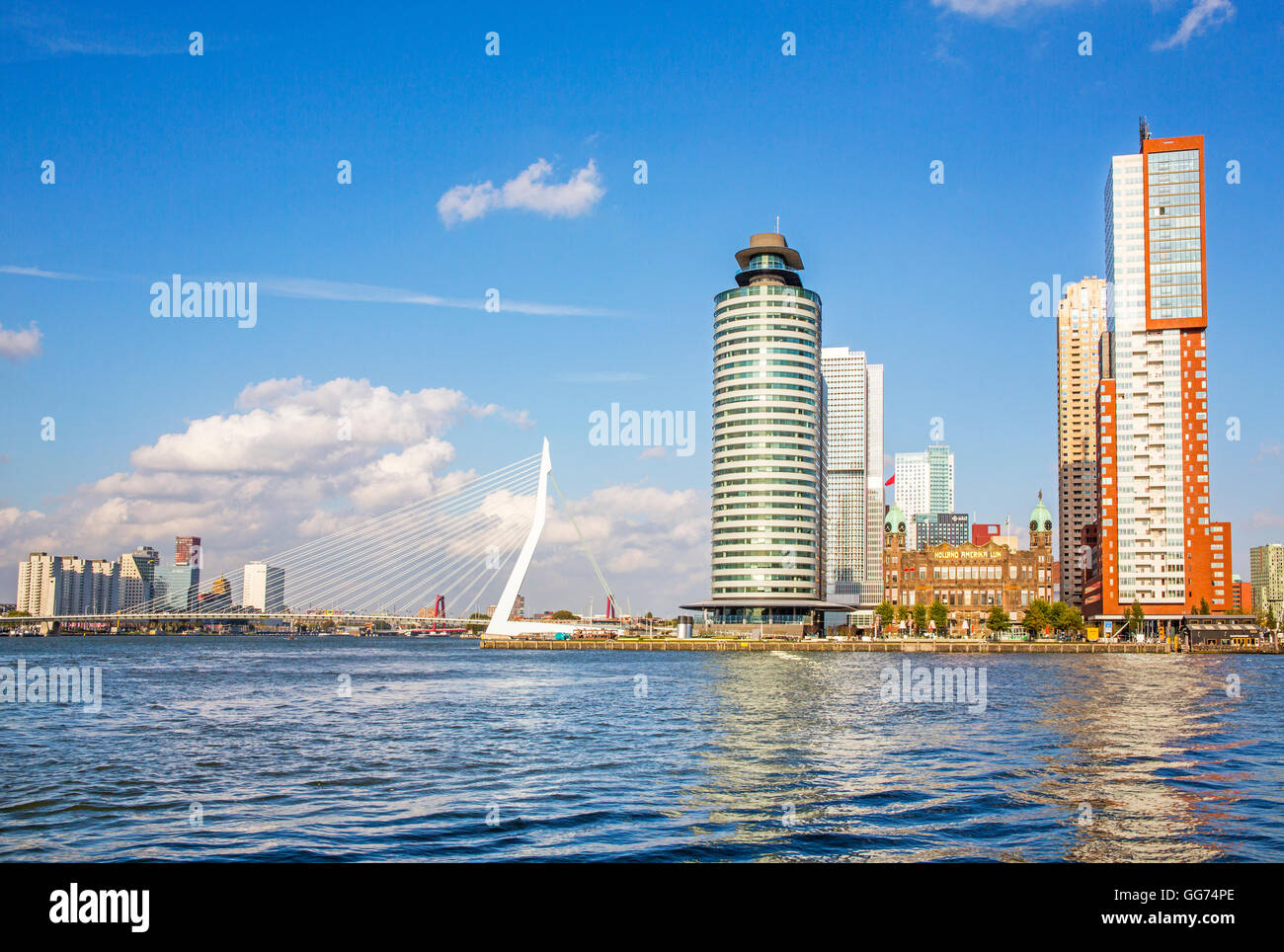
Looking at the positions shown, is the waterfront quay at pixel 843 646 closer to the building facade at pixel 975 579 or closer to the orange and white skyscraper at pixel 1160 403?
the orange and white skyscraper at pixel 1160 403

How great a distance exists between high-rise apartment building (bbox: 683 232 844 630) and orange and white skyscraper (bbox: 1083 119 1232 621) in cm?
4639

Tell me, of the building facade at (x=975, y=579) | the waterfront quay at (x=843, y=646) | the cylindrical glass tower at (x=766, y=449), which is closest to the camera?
the waterfront quay at (x=843, y=646)

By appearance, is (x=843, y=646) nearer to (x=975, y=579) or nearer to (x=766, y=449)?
(x=766, y=449)

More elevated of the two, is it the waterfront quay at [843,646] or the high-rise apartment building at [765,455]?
the high-rise apartment building at [765,455]

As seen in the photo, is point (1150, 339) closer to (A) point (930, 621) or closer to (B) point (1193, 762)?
(A) point (930, 621)

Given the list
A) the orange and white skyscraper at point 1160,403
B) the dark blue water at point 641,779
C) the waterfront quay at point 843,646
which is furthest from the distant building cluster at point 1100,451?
the dark blue water at point 641,779

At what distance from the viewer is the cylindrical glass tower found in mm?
174250

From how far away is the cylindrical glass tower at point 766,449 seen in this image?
174250 mm

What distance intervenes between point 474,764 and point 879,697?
108 feet

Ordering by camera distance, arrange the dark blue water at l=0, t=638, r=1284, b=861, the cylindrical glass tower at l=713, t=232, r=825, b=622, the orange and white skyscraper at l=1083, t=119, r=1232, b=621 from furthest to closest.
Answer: the cylindrical glass tower at l=713, t=232, r=825, b=622 → the orange and white skyscraper at l=1083, t=119, r=1232, b=621 → the dark blue water at l=0, t=638, r=1284, b=861

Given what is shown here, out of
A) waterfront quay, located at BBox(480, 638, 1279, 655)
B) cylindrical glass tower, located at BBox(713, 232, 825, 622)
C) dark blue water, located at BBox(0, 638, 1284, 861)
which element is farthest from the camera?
cylindrical glass tower, located at BBox(713, 232, 825, 622)

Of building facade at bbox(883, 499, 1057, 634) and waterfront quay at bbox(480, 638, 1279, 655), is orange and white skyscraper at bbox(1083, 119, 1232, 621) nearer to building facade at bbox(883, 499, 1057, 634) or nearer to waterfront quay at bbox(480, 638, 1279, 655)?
waterfront quay at bbox(480, 638, 1279, 655)

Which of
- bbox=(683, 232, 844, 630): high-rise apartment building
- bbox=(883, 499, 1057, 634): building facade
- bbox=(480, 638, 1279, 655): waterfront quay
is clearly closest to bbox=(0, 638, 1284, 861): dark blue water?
bbox=(480, 638, 1279, 655): waterfront quay

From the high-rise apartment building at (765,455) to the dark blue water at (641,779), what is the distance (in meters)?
119
